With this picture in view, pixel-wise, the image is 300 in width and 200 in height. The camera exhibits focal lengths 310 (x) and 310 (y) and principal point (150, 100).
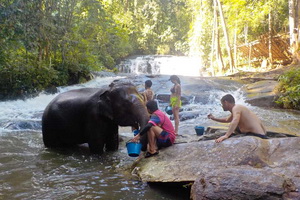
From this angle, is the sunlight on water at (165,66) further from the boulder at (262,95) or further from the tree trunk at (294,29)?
the boulder at (262,95)

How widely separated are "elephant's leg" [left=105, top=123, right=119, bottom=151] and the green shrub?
775 centimetres

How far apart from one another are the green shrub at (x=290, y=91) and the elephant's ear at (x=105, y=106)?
817 cm

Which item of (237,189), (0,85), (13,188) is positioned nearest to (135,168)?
(13,188)

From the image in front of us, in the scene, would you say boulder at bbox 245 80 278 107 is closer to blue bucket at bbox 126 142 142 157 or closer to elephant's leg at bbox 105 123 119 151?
elephant's leg at bbox 105 123 119 151

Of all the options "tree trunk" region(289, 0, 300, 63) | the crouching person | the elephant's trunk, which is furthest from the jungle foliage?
the crouching person

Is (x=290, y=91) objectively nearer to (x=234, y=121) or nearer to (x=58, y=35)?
(x=234, y=121)

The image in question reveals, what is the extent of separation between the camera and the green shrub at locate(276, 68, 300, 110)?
1144cm

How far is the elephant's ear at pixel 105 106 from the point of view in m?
5.84

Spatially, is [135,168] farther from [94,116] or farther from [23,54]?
[23,54]

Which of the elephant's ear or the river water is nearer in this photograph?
the river water

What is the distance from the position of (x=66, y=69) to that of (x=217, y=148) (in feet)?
43.6

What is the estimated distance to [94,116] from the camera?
6.02 meters

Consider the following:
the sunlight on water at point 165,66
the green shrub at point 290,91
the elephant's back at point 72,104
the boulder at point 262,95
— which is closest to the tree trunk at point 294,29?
the boulder at point 262,95

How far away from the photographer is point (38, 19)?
38.0 ft
